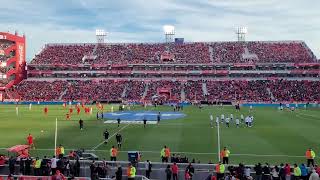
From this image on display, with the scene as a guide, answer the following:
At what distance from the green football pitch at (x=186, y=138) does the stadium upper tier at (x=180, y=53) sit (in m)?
55.3

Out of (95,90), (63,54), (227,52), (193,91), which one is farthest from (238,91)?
(63,54)

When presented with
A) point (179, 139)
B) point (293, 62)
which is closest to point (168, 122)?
point (179, 139)

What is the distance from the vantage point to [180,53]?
107 meters

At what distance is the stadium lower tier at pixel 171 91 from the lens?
85.2 meters

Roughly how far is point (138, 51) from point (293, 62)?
39760 millimetres

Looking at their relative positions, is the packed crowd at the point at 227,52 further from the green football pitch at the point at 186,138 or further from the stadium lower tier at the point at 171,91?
the green football pitch at the point at 186,138

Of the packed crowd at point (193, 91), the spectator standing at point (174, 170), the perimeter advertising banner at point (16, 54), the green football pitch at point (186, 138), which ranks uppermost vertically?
→ the perimeter advertising banner at point (16, 54)

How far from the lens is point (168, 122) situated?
47.2 metres

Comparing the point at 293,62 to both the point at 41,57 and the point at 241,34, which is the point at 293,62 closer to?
the point at 241,34

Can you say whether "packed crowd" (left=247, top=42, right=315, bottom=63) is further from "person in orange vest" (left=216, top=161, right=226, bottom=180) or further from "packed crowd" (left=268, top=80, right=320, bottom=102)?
"person in orange vest" (left=216, top=161, right=226, bottom=180)

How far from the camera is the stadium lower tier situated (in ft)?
280

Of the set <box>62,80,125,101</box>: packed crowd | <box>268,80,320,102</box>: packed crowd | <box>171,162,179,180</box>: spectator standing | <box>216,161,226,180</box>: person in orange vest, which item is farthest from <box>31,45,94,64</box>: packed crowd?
<box>216,161,226,180</box>: person in orange vest

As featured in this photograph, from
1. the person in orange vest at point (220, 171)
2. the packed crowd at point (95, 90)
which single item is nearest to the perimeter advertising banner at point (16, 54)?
the packed crowd at point (95, 90)

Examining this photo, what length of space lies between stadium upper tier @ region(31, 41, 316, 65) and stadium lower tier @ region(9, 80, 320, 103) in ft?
26.8
